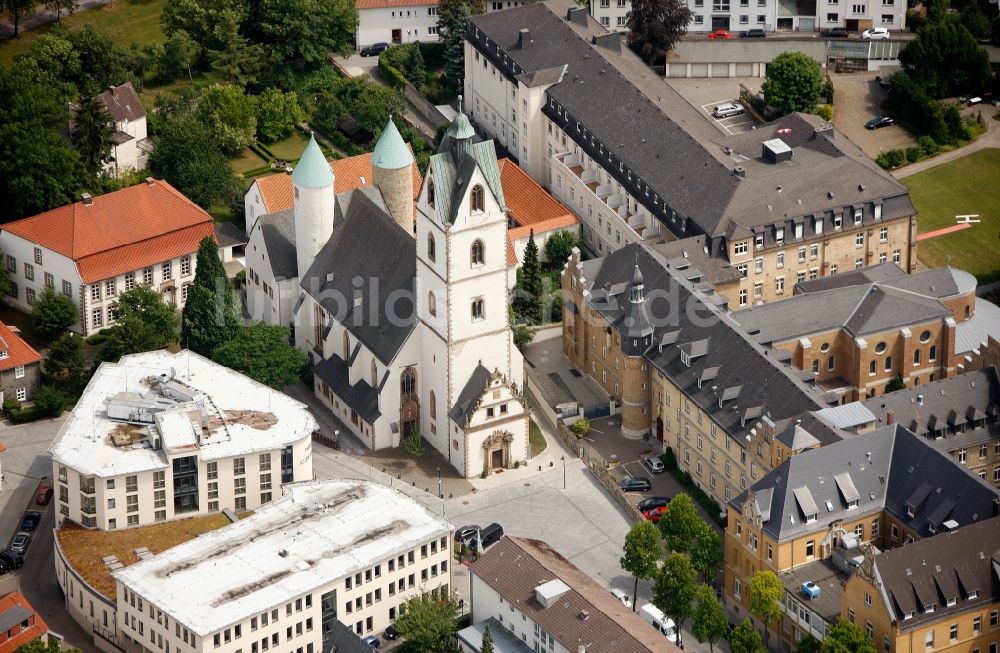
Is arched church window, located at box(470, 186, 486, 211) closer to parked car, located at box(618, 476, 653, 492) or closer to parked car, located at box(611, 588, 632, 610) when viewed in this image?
parked car, located at box(618, 476, 653, 492)

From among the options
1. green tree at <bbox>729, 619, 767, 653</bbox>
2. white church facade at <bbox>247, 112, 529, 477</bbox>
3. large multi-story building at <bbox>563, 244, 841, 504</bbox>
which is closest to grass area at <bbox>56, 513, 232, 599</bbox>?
white church facade at <bbox>247, 112, 529, 477</bbox>

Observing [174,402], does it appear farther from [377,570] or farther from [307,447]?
[377,570]

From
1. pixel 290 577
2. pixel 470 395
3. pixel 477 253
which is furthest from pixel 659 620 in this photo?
pixel 477 253

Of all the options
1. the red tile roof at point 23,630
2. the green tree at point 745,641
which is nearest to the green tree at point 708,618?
the green tree at point 745,641

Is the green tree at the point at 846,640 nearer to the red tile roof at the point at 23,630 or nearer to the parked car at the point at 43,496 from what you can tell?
the red tile roof at the point at 23,630

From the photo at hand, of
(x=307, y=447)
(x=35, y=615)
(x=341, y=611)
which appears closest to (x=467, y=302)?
(x=307, y=447)

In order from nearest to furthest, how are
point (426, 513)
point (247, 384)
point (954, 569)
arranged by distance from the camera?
point (954, 569), point (426, 513), point (247, 384)

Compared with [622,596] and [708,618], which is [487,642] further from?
[708,618]
